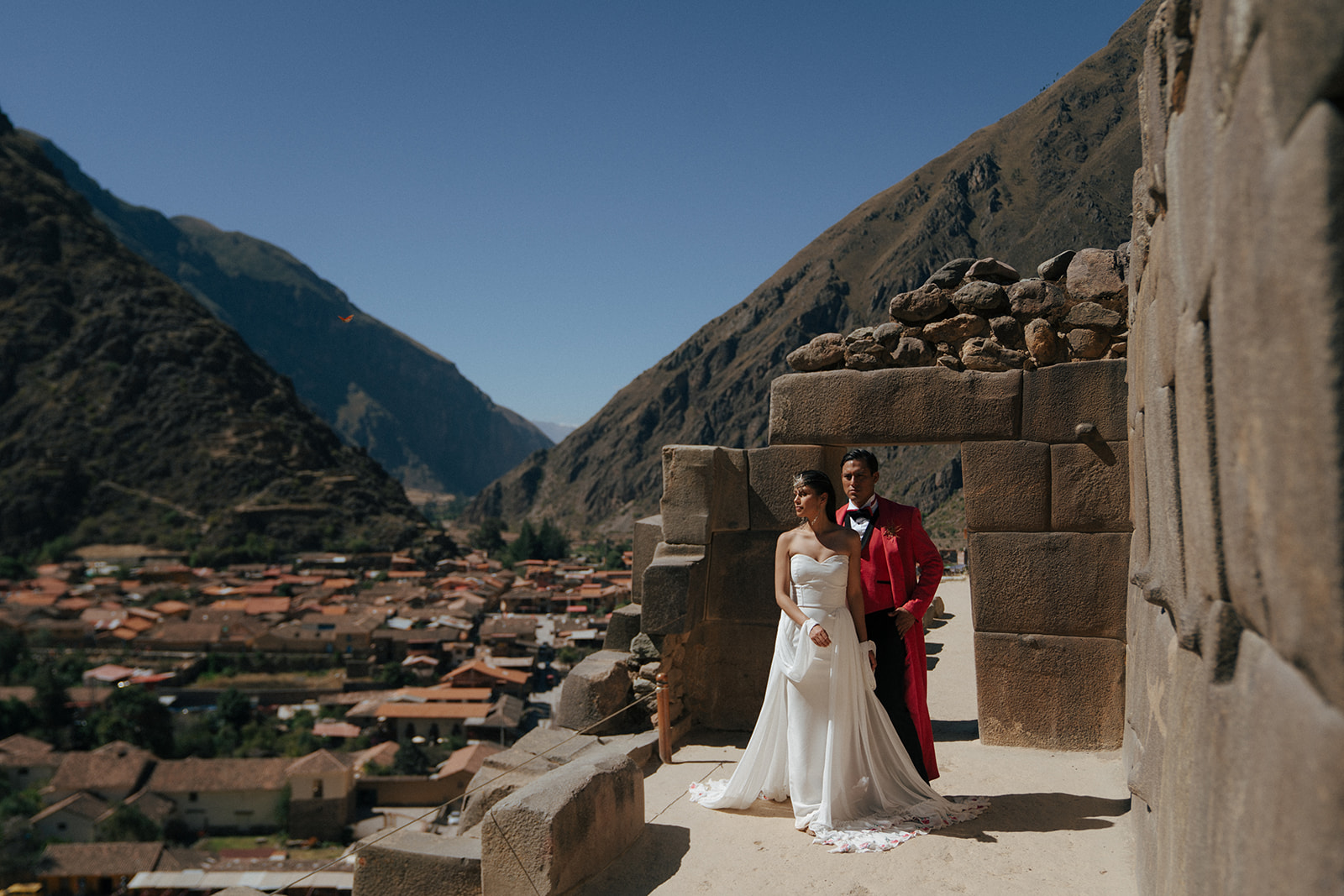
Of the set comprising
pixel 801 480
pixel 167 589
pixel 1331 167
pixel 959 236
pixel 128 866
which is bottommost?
pixel 128 866

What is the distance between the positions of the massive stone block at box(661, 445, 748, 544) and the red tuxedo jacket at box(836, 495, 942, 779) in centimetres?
180

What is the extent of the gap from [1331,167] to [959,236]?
277 feet

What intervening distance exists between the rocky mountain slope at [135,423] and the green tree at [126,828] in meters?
38.5

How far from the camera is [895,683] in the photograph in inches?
178

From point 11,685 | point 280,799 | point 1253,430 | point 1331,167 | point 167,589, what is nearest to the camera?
point 1331,167

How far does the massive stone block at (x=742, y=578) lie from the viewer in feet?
20.7

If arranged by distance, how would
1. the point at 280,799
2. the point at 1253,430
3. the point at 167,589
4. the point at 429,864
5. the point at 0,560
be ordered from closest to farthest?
the point at 1253,430
the point at 429,864
the point at 280,799
the point at 167,589
the point at 0,560

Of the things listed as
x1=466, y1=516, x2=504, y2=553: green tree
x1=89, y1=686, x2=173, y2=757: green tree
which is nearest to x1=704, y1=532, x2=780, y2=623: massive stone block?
x1=89, y1=686, x2=173, y2=757: green tree

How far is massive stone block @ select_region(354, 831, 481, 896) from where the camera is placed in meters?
3.90

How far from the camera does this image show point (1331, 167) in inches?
43.7

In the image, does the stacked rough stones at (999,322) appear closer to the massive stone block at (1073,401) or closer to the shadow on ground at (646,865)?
the massive stone block at (1073,401)

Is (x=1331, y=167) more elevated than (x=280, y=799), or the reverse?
(x=1331, y=167)

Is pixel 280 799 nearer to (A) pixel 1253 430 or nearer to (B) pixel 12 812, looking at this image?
(B) pixel 12 812

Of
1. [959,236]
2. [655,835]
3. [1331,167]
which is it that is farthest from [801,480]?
[959,236]
